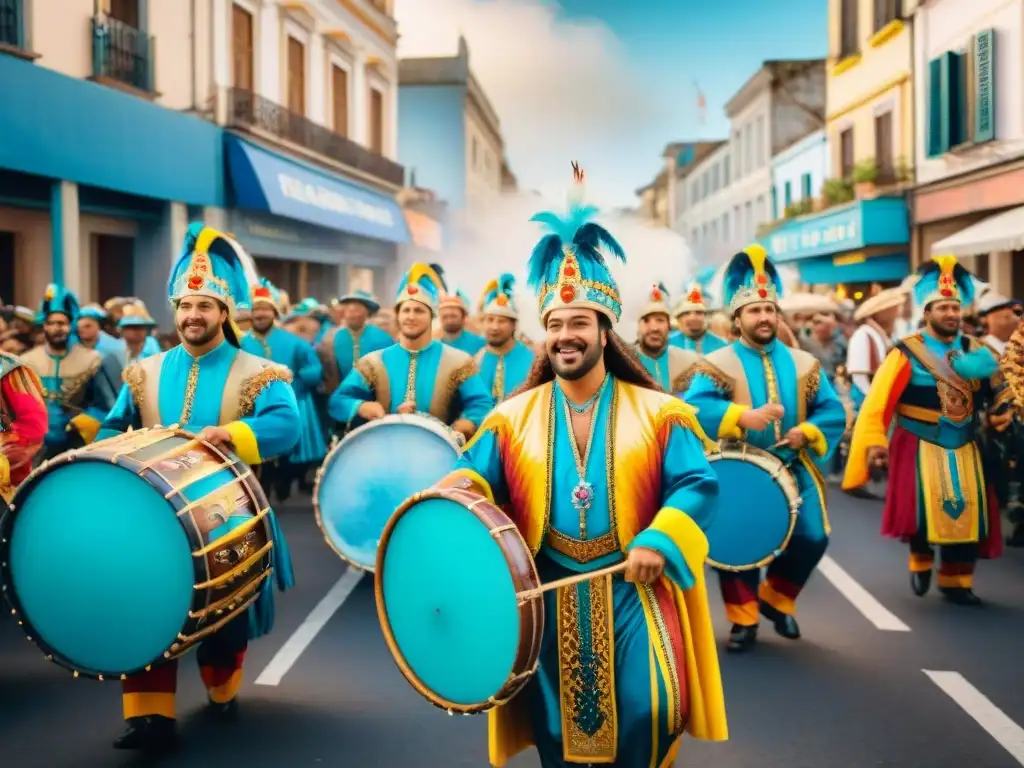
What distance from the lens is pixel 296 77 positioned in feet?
78.9

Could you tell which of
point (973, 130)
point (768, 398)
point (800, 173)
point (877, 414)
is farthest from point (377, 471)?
point (800, 173)

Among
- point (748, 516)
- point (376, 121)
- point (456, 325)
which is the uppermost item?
point (376, 121)

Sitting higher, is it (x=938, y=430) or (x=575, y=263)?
(x=575, y=263)

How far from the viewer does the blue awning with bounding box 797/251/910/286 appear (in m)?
25.4

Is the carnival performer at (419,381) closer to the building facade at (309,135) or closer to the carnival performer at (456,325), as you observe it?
the carnival performer at (456,325)

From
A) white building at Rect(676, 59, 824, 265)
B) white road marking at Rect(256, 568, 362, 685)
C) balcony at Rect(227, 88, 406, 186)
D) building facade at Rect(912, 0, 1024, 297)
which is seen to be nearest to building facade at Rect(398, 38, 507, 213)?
white building at Rect(676, 59, 824, 265)

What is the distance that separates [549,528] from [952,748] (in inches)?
87.1

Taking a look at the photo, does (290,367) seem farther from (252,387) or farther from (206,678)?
(206,678)

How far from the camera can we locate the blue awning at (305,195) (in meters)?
19.8

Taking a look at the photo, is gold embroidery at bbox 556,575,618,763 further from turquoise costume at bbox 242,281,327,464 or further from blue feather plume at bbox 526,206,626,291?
turquoise costume at bbox 242,281,327,464

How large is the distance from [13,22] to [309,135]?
32.3ft

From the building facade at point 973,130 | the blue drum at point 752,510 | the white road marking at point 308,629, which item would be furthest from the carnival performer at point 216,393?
the building facade at point 973,130

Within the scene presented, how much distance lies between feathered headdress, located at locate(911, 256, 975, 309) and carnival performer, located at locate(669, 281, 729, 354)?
3.06 metres

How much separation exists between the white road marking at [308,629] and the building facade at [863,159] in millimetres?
18661
